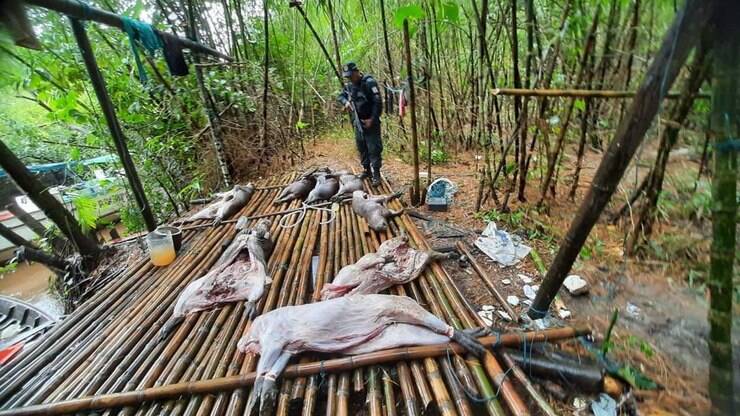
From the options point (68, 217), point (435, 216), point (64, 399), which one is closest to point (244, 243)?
point (64, 399)

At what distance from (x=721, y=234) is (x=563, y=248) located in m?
0.60

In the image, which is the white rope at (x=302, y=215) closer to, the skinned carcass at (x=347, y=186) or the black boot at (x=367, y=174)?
the skinned carcass at (x=347, y=186)

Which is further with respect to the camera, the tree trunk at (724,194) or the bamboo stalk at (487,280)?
the bamboo stalk at (487,280)

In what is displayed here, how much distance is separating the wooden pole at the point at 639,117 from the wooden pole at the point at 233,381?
2.12 ft

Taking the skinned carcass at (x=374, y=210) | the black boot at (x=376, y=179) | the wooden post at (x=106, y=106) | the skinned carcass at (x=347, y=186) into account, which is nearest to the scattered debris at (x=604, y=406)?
the skinned carcass at (x=374, y=210)

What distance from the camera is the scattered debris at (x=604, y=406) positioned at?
144 centimetres

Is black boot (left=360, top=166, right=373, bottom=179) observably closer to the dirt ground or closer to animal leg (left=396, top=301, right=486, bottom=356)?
the dirt ground

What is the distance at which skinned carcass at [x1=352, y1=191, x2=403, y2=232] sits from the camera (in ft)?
9.77

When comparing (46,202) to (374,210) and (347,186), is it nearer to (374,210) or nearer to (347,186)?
(347,186)

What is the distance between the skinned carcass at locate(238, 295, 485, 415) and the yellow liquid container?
5.32 ft

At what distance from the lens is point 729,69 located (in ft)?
3.03

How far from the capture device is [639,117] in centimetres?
119

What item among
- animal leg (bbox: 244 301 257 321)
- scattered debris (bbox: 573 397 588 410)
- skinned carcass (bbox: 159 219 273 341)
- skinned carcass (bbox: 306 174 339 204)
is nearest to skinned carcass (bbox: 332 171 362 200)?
skinned carcass (bbox: 306 174 339 204)

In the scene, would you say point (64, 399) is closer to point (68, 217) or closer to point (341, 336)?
point (341, 336)
